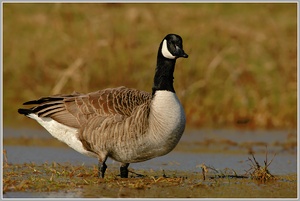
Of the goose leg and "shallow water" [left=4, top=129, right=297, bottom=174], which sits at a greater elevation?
"shallow water" [left=4, top=129, right=297, bottom=174]

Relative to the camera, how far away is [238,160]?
1029 centimetres

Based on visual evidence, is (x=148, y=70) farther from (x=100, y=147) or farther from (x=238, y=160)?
(x=100, y=147)

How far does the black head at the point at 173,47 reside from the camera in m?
8.71

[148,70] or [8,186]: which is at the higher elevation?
[148,70]

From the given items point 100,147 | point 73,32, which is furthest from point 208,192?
point 73,32

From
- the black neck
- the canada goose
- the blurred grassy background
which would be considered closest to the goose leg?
the canada goose

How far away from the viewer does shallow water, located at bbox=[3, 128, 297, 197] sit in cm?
985

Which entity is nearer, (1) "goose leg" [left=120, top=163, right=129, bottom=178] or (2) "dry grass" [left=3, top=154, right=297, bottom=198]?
(2) "dry grass" [left=3, top=154, right=297, bottom=198]

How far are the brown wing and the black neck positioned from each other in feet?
0.73

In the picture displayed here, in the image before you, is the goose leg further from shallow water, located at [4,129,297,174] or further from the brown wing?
shallow water, located at [4,129,297,174]

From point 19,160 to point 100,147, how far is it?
1.94 metres

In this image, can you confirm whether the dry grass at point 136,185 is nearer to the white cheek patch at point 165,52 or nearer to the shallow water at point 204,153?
the shallow water at point 204,153

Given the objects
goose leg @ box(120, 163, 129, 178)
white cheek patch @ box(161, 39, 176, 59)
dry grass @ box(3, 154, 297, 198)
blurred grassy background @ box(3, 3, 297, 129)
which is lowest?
dry grass @ box(3, 154, 297, 198)

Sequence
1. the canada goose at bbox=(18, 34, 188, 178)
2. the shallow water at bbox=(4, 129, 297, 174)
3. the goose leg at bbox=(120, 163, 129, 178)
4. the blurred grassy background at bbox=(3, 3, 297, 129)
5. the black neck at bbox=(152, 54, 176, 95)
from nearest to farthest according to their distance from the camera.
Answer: the canada goose at bbox=(18, 34, 188, 178) → the black neck at bbox=(152, 54, 176, 95) → the goose leg at bbox=(120, 163, 129, 178) → the shallow water at bbox=(4, 129, 297, 174) → the blurred grassy background at bbox=(3, 3, 297, 129)
